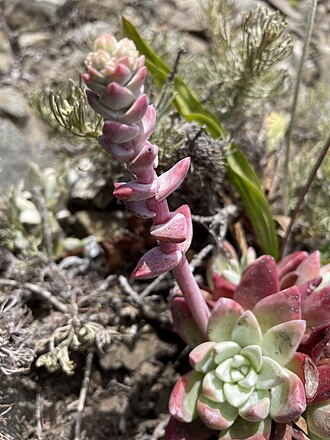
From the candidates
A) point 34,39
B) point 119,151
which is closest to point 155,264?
point 119,151

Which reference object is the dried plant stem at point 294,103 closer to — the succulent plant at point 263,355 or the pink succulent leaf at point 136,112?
the succulent plant at point 263,355

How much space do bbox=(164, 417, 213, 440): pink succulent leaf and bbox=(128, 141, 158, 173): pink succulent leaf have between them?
79cm

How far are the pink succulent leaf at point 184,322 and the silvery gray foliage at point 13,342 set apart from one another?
409 mm

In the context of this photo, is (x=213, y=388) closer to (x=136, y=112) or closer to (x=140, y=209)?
(x=140, y=209)

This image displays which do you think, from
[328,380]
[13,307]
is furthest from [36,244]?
[328,380]

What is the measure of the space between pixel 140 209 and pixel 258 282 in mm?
523

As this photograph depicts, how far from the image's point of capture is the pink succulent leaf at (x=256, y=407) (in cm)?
144

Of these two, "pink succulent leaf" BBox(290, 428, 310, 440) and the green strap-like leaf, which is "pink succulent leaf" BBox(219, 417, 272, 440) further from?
the green strap-like leaf

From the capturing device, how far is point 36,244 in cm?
209

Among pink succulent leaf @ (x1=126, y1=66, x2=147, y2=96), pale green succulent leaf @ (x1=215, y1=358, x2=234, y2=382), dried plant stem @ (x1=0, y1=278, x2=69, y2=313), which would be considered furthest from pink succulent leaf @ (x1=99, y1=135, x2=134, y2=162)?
dried plant stem @ (x1=0, y1=278, x2=69, y2=313)

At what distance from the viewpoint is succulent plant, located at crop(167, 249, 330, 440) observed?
1471 mm

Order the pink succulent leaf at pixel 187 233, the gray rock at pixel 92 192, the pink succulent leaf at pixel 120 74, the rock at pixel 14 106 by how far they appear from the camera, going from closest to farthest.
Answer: the pink succulent leaf at pixel 120 74, the pink succulent leaf at pixel 187 233, the gray rock at pixel 92 192, the rock at pixel 14 106

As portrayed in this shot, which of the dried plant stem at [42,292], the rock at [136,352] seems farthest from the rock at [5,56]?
the rock at [136,352]

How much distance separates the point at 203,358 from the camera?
157cm
